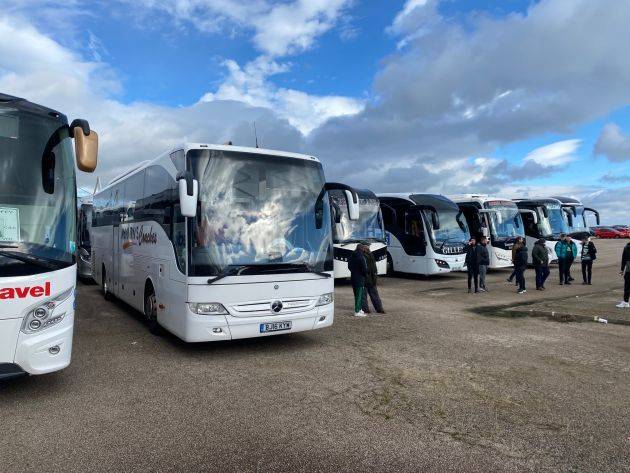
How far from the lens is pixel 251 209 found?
7.52 m

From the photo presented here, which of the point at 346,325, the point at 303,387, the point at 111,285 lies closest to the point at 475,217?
the point at 346,325

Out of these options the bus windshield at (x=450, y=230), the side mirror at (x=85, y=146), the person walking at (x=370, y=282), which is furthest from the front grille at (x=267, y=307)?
the bus windshield at (x=450, y=230)

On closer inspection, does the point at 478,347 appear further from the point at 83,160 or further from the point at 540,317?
the point at 83,160

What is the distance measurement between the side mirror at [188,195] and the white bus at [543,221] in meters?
19.5

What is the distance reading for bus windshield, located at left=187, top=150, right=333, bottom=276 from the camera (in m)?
7.21

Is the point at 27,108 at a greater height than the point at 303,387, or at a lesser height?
greater

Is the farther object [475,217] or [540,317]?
[475,217]

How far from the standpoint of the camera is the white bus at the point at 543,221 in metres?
22.5

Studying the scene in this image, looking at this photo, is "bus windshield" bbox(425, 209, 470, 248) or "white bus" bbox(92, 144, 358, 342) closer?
"white bus" bbox(92, 144, 358, 342)

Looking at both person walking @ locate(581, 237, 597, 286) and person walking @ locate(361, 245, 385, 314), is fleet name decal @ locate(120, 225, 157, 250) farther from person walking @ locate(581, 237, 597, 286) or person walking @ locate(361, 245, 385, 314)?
person walking @ locate(581, 237, 597, 286)

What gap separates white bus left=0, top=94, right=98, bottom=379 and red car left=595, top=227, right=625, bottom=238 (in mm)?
63865

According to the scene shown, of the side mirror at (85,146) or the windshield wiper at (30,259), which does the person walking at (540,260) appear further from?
the windshield wiper at (30,259)

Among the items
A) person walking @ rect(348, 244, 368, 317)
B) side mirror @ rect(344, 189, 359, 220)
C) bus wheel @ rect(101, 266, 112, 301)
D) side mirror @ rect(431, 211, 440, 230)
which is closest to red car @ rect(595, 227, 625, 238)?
side mirror @ rect(431, 211, 440, 230)

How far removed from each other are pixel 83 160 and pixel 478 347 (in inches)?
253
